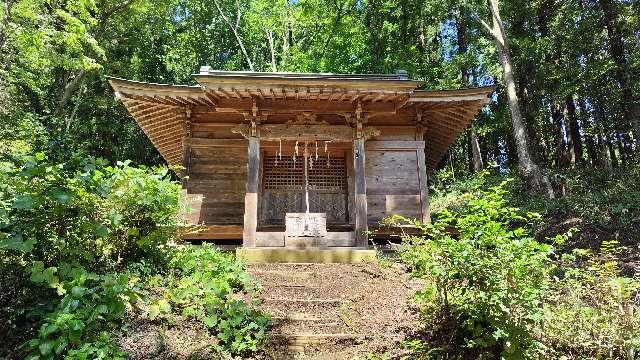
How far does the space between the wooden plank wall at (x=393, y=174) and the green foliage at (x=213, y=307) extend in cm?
556

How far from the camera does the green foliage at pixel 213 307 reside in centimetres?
510

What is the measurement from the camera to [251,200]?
31.6ft

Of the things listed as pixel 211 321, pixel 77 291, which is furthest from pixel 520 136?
pixel 77 291

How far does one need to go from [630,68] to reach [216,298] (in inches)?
656

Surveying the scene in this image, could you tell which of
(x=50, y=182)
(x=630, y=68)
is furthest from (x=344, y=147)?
(x=630, y=68)

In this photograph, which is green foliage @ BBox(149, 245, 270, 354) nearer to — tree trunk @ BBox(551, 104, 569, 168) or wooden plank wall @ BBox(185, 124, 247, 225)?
wooden plank wall @ BBox(185, 124, 247, 225)

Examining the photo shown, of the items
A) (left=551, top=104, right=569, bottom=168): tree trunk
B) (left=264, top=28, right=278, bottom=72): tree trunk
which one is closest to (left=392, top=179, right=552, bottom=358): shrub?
(left=551, top=104, right=569, bottom=168): tree trunk

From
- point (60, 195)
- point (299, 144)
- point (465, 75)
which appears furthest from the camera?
point (465, 75)

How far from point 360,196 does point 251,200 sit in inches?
93.4

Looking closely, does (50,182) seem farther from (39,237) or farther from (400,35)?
(400,35)

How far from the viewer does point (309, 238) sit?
951cm

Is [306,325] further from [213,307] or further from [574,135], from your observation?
Result: [574,135]

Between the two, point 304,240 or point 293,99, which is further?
point 293,99

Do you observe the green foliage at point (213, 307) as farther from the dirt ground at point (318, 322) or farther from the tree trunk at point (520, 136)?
the tree trunk at point (520, 136)
